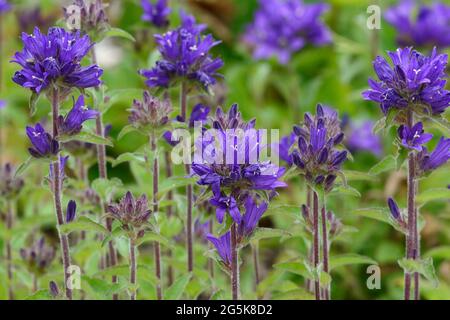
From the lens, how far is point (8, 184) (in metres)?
2.88

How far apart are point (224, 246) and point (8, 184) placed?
1.05 m

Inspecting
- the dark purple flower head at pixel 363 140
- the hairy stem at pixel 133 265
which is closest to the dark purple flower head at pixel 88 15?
the hairy stem at pixel 133 265

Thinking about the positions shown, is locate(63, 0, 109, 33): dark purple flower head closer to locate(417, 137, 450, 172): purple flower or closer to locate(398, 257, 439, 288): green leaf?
locate(417, 137, 450, 172): purple flower

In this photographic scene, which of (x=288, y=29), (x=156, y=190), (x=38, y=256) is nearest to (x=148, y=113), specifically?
(x=156, y=190)

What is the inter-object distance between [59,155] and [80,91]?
0.64ft

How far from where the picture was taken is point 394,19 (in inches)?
163

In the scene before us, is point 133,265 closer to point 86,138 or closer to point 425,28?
point 86,138

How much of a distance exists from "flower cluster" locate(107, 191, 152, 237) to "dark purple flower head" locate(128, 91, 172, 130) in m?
0.27

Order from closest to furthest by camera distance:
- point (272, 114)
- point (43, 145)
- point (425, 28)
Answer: point (43, 145), point (425, 28), point (272, 114)

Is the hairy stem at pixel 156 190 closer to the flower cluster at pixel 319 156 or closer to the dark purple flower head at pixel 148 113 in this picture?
the dark purple flower head at pixel 148 113

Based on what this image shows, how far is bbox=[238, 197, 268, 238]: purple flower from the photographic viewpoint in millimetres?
2082

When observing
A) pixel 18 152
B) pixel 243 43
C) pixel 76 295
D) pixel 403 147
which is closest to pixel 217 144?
pixel 403 147

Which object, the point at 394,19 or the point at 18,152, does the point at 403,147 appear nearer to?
the point at 394,19

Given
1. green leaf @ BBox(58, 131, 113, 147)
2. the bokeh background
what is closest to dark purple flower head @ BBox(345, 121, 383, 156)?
the bokeh background
